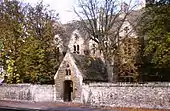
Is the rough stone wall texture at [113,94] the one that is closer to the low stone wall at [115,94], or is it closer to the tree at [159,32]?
the low stone wall at [115,94]

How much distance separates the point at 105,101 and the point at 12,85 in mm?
15796

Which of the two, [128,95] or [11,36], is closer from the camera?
[128,95]

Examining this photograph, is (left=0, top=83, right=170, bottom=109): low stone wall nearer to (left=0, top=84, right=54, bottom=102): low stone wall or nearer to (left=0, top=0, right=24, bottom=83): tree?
(left=0, top=84, right=54, bottom=102): low stone wall

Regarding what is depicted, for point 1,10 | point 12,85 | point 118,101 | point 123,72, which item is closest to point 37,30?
point 1,10

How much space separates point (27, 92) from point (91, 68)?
9.19 metres

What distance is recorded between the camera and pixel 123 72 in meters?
52.4

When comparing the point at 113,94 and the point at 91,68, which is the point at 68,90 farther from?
the point at 113,94

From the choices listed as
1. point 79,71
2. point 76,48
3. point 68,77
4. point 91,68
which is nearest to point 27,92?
point 68,77

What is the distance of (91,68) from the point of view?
163ft

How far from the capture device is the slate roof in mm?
47094

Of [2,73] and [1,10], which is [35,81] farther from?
[1,10]

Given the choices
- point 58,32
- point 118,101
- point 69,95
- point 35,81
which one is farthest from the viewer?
point 58,32

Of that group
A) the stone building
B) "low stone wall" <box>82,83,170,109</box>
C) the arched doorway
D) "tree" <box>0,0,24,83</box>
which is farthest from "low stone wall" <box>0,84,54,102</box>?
"low stone wall" <box>82,83,170,109</box>

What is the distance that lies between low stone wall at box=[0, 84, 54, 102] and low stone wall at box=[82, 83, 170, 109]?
21.5ft
